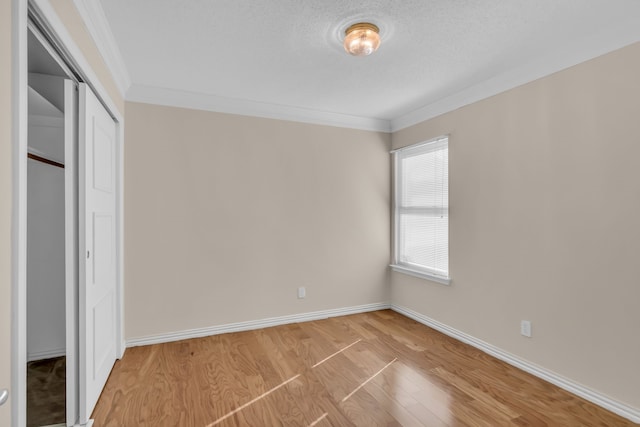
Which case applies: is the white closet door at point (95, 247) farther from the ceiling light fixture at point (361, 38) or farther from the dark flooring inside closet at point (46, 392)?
the ceiling light fixture at point (361, 38)

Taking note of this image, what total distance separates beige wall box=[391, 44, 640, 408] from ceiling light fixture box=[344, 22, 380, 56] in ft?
4.55

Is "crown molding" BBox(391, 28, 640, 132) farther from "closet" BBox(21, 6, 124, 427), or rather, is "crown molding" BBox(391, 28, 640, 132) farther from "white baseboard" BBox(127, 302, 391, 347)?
"closet" BBox(21, 6, 124, 427)

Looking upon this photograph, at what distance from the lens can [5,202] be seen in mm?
1016

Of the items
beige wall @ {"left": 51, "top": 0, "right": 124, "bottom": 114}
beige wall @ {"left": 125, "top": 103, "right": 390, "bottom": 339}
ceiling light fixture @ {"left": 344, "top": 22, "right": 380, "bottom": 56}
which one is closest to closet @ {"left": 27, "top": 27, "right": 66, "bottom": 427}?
beige wall @ {"left": 51, "top": 0, "right": 124, "bottom": 114}

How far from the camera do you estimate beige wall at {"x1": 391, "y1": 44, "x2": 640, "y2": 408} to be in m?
2.02

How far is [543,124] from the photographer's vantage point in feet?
8.07

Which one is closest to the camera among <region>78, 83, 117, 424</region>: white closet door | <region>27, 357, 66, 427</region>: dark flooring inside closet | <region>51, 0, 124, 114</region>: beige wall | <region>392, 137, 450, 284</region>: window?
<region>51, 0, 124, 114</region>: beige wall

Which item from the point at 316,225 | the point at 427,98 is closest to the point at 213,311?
the point at 316,225

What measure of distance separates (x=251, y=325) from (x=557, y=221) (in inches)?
115

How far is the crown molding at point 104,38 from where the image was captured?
1.77 metres

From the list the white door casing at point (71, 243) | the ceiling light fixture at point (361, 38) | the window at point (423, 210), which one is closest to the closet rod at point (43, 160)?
the white door casing at point (71, 243)

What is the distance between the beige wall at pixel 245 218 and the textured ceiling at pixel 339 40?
0.54 m

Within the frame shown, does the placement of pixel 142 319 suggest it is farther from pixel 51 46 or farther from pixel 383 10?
pixel 383 10

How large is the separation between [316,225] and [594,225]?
8.09 feet
